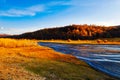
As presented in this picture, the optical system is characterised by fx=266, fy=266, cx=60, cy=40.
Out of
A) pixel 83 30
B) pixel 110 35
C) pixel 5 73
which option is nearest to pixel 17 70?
pixel 5 73

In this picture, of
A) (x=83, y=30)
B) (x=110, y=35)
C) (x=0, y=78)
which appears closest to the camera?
(x=0, y=78)

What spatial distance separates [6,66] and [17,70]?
4.92ft

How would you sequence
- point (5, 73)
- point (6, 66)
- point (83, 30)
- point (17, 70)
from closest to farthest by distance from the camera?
point (5, 73), point (17, 70), point (6, 66), point (83, 30)

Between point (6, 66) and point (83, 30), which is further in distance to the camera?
point (83, 30)

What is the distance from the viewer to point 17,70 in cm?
1617

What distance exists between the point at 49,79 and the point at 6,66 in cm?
391

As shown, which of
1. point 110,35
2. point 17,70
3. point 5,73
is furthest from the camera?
point 110,35

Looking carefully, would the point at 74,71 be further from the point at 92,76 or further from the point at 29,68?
the point at 29,68

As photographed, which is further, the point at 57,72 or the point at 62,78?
the point at 57,72

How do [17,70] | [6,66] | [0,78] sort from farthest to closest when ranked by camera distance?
[6,66]
[17,70]
[0,78]

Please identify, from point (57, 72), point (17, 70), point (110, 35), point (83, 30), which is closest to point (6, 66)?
point (17, 70)

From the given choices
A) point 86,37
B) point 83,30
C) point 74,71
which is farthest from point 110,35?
point 74,71

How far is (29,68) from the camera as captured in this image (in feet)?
57.0

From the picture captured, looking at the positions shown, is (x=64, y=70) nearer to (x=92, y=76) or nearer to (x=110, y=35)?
(x=92, y=76)
